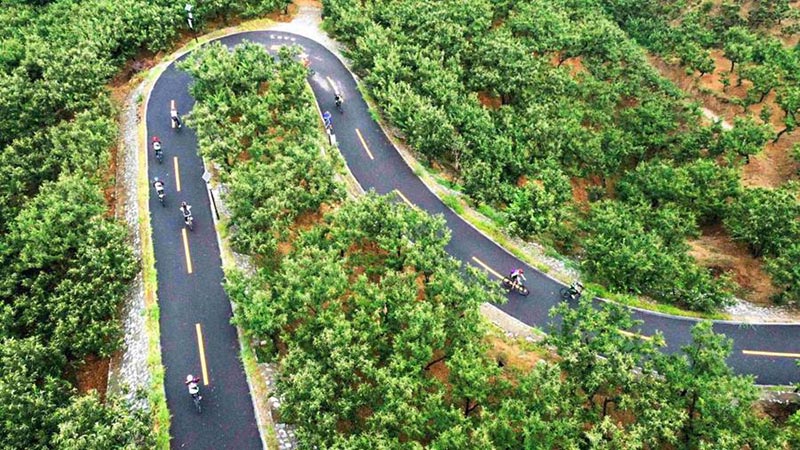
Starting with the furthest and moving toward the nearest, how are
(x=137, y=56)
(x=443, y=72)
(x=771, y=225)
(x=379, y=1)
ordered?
1. (x=379, y=1)
2. (x=137, y=56)
3. (x=443, y=72)
4. (x=771, y=225)

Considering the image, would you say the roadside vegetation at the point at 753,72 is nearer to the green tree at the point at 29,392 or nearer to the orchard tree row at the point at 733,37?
the orchard tree row at the point at 733,37

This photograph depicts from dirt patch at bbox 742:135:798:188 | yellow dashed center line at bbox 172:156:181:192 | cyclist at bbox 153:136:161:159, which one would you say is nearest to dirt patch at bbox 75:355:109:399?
yellow dashed center line at bbox 172:156:181:192

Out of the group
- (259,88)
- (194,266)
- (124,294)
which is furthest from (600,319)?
(259,88)

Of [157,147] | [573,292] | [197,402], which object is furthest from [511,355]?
[157,147]

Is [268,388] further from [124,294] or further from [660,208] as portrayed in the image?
[660,208]

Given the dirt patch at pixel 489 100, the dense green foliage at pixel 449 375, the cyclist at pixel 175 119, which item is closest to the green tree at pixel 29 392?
the dense green foliage at pixel 449 375
